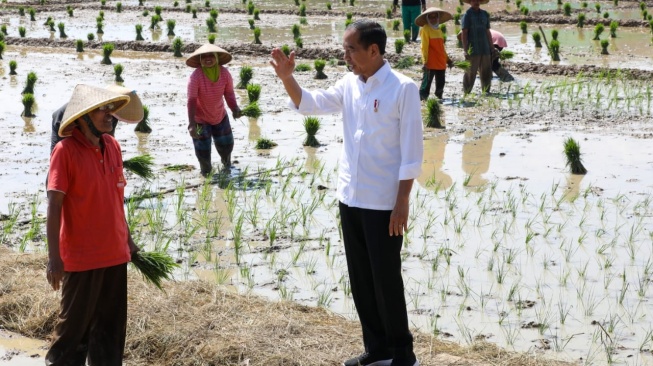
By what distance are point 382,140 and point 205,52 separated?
172 inches

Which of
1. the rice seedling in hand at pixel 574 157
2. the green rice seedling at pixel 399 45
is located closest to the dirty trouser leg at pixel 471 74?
the green rice seedling at pixel 399 45

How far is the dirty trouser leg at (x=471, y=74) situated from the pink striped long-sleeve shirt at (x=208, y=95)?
15.9 feet

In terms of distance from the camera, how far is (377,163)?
397 cm

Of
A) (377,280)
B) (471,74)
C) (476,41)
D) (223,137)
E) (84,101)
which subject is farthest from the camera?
(471,74)

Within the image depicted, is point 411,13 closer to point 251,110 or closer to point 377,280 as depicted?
point 251,110

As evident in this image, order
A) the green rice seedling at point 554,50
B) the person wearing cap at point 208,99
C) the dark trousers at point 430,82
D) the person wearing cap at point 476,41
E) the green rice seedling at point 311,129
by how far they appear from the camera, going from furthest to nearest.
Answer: the green rice seedling at point 554,50 < the person wearing cap at point 476,41 < the dark trousers at point 430,82 < the green rice seedling at point 311,129 < the person wearing cap at point 208,99

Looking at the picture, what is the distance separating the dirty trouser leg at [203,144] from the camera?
8.35 m

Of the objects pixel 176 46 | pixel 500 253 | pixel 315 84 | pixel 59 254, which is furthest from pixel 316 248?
pixel 176 46

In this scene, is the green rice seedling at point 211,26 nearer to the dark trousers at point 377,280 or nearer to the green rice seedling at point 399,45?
the green rice seedling at point 399,45

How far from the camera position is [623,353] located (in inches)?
182

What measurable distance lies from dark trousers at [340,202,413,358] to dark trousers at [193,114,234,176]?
4.38 m

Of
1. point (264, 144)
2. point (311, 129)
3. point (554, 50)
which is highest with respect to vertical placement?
point (554, 50)

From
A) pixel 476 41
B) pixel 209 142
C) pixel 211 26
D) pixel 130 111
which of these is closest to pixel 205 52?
pixel 209 142

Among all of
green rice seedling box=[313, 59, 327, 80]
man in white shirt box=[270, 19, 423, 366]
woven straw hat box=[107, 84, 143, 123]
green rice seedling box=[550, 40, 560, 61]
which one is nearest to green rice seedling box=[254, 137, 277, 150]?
green rice seedling box=[313, 59, 327, 80]
